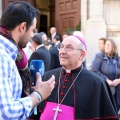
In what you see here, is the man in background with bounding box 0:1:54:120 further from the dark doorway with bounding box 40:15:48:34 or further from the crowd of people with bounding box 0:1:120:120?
the dark doorway with bounding box 40:15:48:34

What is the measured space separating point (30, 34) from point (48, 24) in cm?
1475

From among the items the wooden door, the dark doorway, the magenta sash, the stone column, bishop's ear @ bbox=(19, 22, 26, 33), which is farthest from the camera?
the dark doorway

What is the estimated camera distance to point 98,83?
3.30 meters

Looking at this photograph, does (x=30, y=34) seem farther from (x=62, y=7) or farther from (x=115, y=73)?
(x=62, y=7)

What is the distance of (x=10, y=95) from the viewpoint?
1.85 metres

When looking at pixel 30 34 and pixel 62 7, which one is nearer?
pixel 30 34

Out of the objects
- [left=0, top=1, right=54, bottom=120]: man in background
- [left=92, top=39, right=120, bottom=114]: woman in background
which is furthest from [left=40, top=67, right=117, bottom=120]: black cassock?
[left=92, top=39, right=120, bottom=114]: woman in background

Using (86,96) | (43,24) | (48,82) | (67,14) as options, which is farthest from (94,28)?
(48,82)

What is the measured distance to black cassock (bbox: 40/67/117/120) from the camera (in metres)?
3.21

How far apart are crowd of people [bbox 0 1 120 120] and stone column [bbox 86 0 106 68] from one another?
4927mm

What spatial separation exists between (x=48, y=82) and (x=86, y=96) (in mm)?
A: 1157

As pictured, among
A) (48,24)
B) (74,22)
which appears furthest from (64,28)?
(48,24)

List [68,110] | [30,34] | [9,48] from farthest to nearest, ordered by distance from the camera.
→ [68,110]
[30,34]
[9,48]

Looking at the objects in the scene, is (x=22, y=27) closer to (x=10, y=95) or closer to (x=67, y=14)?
(x=10, y=95)
